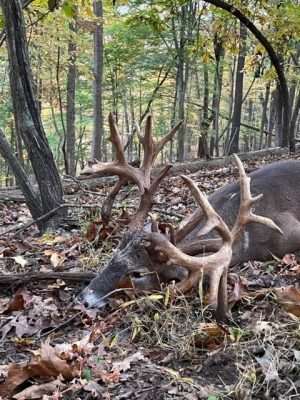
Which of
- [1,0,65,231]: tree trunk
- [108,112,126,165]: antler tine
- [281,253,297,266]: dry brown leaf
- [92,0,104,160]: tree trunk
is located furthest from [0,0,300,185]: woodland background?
[281,253,297,266]: dry brown leaf

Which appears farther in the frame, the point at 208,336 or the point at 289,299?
the point at 289,299

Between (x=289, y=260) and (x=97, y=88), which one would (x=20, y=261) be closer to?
(x=289, y=260)

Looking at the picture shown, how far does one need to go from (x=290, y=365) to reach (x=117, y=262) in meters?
1.60

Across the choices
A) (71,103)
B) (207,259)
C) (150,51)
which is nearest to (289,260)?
(207,259)

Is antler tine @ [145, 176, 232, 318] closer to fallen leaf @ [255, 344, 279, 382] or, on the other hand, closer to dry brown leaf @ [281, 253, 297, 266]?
fallen leaf @ [255, 344, 279, 382]

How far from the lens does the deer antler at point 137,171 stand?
4.19m

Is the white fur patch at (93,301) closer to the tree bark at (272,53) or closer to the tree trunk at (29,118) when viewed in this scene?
the tree trunk at (29,118)

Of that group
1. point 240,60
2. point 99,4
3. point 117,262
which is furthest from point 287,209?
point 240,60

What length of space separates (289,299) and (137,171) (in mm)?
1810

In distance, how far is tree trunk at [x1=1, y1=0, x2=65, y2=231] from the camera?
500cm

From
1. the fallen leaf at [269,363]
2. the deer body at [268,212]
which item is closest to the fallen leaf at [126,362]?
the fallen leaf at [269,363]

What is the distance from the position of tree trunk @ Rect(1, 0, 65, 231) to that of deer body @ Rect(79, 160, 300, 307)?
1.69 metres

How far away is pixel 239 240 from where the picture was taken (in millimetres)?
4160

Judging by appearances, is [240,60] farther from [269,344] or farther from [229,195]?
[269,344]
